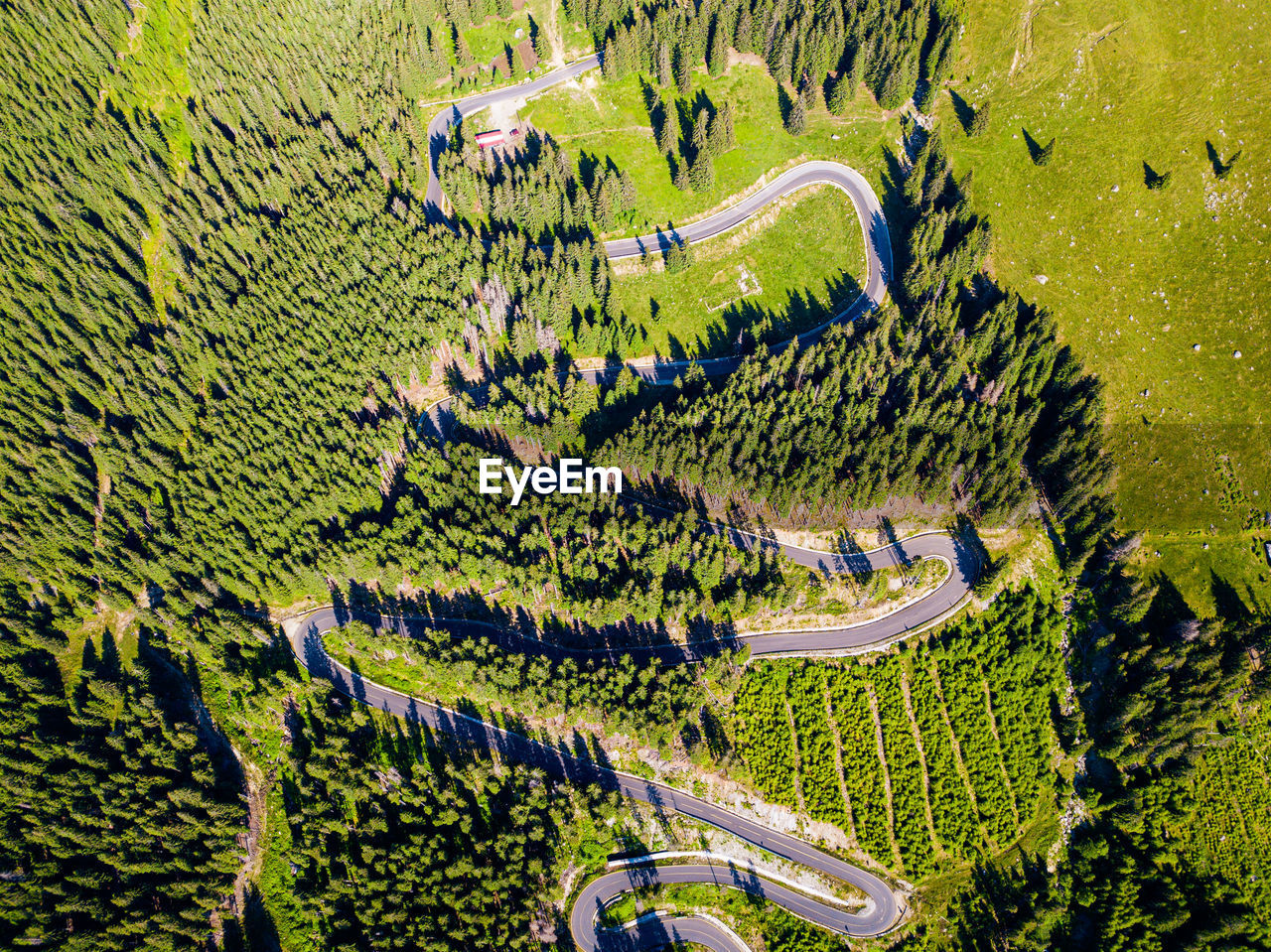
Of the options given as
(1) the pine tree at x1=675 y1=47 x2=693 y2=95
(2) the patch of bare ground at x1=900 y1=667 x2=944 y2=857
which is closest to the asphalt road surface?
(2) the patch of bare ground at x1=900 y1=667 x2=944 y2=857

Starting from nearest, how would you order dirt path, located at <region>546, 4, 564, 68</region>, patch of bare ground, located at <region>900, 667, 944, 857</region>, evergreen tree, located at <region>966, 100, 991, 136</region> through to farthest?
patch of bare ground, located at <region>900, 667, 944, 857</region>, evergreen tree, located at <region>966, 100, 991, 136</region>, dirt path, located at <region>546, 4, 564, 68</region>

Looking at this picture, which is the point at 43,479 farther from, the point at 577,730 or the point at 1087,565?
the point at 1087,565

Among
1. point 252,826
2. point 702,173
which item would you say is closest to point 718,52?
point 702,173

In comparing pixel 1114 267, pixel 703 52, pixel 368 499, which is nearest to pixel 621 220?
pixel 703 52

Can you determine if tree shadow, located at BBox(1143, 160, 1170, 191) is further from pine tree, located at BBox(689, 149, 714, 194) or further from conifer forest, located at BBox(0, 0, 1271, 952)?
pine tree, located at BBox(689, 149, 714, 194)

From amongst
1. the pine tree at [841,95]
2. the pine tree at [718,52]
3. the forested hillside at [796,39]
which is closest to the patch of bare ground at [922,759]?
the pine tree at [841,95]

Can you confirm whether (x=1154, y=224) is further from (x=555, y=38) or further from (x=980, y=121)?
(x=555, y=38)

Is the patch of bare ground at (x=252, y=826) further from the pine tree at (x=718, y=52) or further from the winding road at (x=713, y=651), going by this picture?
the pine tree at (x=718, y=52)

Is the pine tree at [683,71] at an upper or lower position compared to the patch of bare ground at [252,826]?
upper
